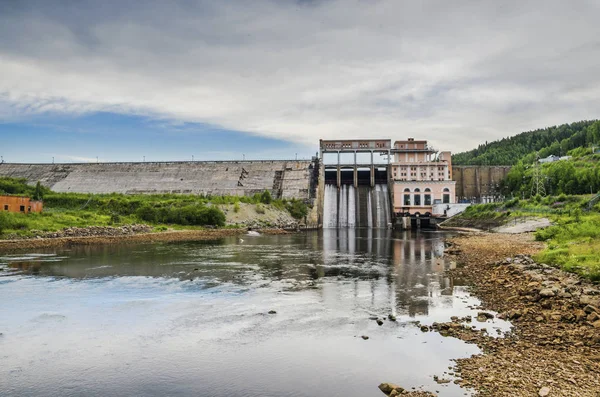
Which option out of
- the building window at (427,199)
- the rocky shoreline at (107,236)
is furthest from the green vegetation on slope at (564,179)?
the rocky shoreline at (107,236)

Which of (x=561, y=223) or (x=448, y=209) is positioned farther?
(x=448, y=209)

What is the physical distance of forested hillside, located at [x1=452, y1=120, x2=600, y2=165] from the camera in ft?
415

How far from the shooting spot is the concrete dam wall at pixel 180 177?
73500mm

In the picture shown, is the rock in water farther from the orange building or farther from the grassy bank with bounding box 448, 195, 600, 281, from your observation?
the orange building

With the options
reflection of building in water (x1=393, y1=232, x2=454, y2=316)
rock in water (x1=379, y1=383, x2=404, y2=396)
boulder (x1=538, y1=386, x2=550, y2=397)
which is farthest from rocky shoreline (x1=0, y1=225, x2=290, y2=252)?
boulder (x1=538, y1=386, x2=550, y2=397)

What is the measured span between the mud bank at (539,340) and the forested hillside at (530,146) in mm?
118346

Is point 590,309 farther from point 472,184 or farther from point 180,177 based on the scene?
point 472,184

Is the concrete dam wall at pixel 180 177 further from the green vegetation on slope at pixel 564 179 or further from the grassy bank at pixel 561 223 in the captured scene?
the green vegetation on slope at pixel 564 179

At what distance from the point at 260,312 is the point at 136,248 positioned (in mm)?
22937

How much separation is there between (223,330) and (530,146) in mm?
158009

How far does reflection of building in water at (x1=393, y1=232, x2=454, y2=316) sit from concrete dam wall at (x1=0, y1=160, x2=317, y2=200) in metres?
41.3

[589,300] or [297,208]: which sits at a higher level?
[297,208]

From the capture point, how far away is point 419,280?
1933cm

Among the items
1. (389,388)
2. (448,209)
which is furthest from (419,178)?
(389,388)
